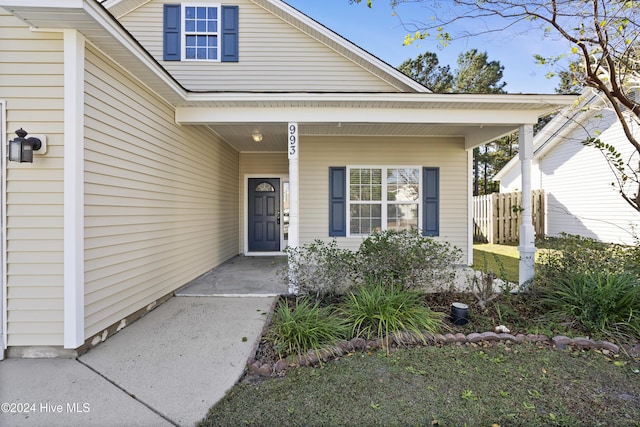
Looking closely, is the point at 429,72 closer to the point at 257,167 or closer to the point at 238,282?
the point at 257,167

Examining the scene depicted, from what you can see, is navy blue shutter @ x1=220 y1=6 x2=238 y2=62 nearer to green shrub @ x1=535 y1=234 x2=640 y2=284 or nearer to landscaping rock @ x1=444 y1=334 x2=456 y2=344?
landscaping rock @ x1=444 y1=334 x2=456 y2=344

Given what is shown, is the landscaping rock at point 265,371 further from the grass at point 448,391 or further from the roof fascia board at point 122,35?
the roof fascia board at point 122,35

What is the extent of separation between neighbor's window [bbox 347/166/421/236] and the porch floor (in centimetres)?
206

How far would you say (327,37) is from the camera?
21.3ft

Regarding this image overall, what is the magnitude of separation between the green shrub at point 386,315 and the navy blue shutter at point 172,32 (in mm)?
6280

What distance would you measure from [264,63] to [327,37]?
1.46 m

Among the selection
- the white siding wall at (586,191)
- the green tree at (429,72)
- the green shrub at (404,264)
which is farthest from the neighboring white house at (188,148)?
the green tree at (429,72)

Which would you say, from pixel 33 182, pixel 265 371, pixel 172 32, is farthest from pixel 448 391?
pixel 172 32

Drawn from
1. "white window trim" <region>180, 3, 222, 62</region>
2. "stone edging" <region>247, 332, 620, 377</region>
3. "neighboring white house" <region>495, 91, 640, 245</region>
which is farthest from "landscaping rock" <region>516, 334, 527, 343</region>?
"white window trim" <region>180, 3, 222, 62</region>

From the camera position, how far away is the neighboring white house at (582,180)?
27.1 ft

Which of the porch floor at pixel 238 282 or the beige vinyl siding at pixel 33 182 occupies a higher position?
the beige vinyl siding at pixel 33 182

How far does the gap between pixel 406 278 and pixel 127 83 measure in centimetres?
406

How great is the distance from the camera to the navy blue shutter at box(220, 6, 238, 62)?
6504 millimetres

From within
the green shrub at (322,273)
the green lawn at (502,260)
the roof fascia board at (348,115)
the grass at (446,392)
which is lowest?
the grass at (446,392)
